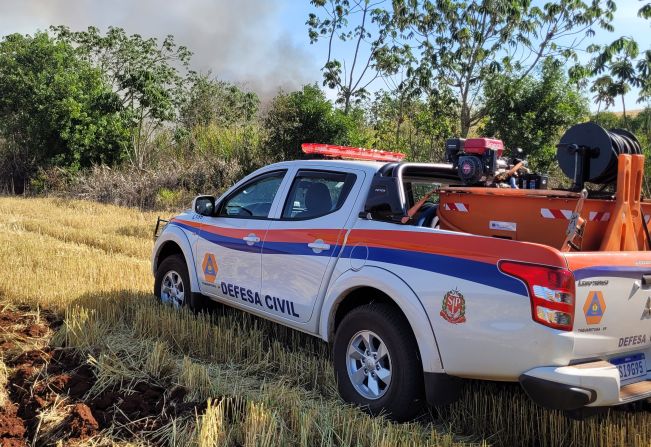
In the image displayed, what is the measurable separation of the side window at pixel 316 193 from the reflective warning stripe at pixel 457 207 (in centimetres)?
78

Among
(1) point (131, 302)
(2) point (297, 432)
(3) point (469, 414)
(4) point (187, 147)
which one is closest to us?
(2) point (297, 432)

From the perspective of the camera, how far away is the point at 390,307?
3.99 m

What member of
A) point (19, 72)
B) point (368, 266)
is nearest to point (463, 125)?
point (368, 266)

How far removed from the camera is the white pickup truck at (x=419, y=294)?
3176 mm

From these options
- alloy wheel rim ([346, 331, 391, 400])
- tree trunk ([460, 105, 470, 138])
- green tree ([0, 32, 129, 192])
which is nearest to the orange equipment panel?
alloy wheel rim ([346, 331, 391, 400])

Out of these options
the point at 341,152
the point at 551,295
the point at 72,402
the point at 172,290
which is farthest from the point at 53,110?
the point at 551,295

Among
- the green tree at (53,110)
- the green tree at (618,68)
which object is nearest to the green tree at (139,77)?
the green tree at (53,110)

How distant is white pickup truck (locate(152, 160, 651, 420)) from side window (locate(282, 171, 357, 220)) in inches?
0.5

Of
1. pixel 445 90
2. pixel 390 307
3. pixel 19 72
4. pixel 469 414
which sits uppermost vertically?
pixel 19 72

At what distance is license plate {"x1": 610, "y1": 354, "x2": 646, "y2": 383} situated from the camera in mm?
3453

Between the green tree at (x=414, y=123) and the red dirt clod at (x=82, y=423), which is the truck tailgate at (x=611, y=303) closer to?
the red dirt clod at (x=82, y=423)

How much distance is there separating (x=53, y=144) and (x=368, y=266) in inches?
964

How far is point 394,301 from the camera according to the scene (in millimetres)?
3895

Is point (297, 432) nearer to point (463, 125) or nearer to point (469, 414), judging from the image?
point (469, 414)
